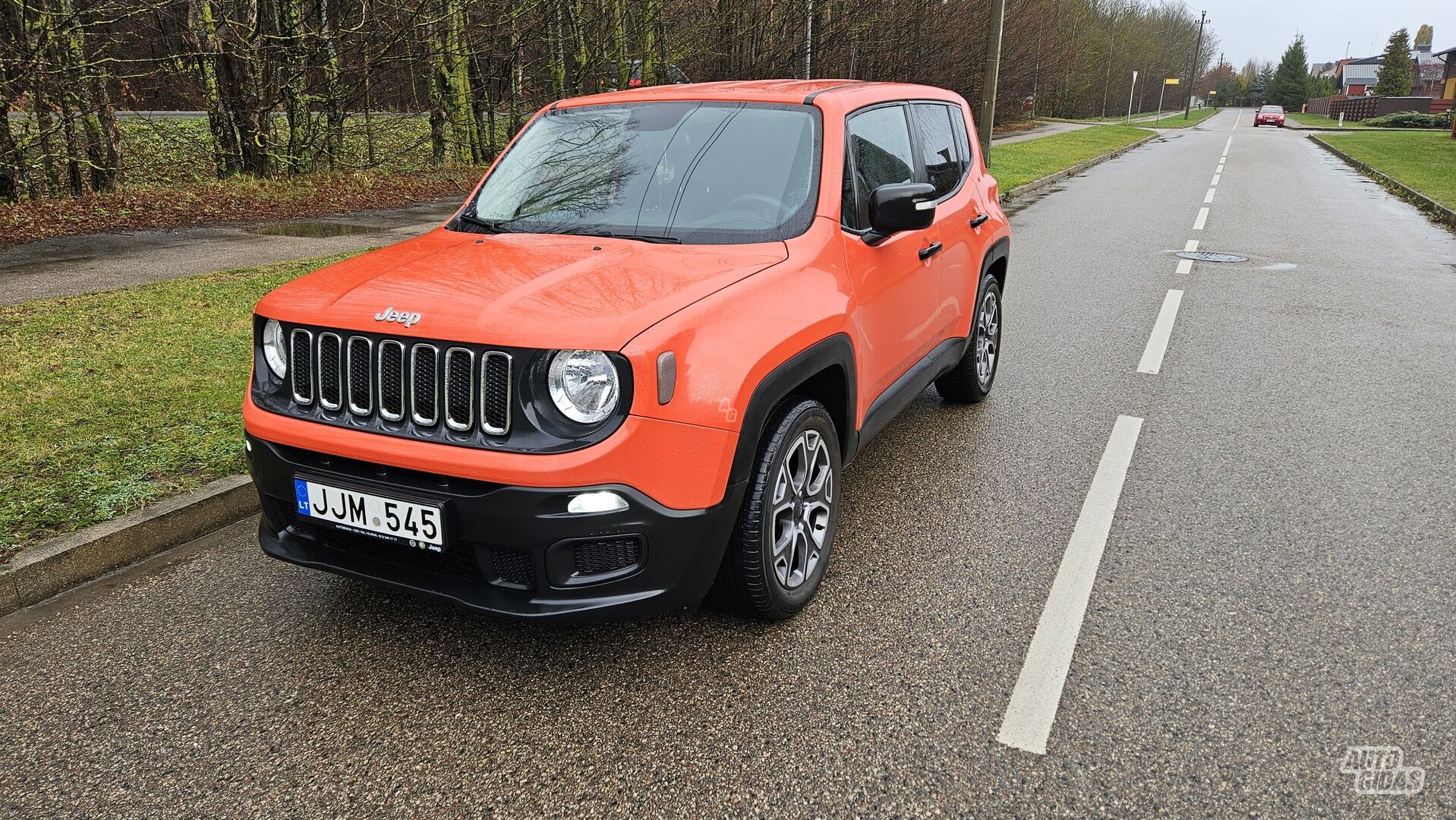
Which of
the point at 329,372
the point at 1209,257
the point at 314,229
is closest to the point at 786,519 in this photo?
the point at 329,372

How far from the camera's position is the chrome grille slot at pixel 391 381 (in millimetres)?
2795

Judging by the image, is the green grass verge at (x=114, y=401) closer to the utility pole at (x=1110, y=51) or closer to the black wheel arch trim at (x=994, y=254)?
the black wheel arch trim at (x=994, y=254)

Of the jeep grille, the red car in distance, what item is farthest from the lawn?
the red car in distance

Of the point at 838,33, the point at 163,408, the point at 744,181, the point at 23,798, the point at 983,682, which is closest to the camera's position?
the point at 23,798

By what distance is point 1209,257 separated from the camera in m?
11.4

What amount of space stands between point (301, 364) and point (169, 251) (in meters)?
8.39

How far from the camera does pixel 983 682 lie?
3045mm

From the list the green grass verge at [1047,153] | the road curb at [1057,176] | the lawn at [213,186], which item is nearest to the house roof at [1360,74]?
the green grass verge at [1047,153]

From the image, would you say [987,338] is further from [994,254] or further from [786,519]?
[786,519]

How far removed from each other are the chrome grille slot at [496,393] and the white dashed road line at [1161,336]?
17.1 feet

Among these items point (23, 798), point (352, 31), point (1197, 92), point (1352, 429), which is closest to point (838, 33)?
point (352, 31)

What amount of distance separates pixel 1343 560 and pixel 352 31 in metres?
13.9

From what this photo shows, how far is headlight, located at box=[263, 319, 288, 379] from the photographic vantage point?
3143 millimetres

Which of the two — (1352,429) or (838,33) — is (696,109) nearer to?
(1352,429)
